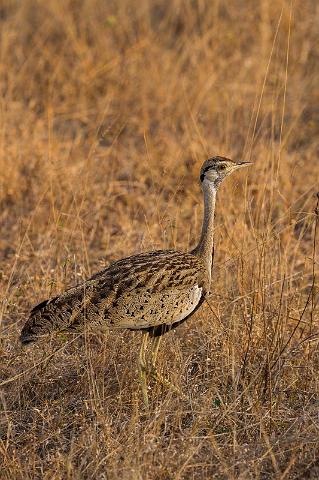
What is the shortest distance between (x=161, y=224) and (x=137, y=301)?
95cm

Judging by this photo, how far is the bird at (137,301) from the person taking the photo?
4055mm

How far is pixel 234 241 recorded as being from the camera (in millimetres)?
5203

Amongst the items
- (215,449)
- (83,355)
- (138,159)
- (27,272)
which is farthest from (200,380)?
(138,159)

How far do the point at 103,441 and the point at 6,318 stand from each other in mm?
1387

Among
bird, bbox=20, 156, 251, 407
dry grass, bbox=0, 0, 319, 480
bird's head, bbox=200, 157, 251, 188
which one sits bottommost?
dry grass, bbox=0, 0, 319, 480

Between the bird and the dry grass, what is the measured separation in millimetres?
115

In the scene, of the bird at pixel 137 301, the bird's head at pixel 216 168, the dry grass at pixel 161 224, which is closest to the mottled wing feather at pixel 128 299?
the bird at pixel 137 301

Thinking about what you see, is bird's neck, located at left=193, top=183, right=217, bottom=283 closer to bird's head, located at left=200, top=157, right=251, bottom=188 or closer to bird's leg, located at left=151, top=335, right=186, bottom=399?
bird's head, located at left=200, top=157, right=251, bottom=188

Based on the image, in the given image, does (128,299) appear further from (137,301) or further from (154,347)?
(154,347)

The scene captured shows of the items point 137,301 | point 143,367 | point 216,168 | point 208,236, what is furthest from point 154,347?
point 216,168

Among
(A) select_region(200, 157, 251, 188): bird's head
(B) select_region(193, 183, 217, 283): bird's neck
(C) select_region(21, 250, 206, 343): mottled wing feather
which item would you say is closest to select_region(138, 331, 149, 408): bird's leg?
(C) select_region(21, 250, 206, 343): mottled wing feather

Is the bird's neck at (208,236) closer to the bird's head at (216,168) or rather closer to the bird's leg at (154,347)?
the bird's head at (216,168)

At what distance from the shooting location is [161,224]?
4977 mm

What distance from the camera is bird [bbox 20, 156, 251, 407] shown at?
405 cm
